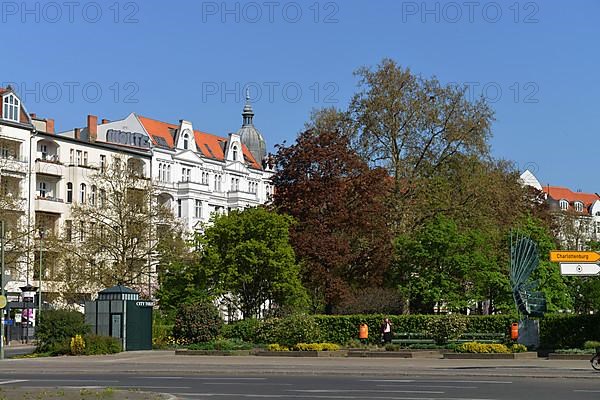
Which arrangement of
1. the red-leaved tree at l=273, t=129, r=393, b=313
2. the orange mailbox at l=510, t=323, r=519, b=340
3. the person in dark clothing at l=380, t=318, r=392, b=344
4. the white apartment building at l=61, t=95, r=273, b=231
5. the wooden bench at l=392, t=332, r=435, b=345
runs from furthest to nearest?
the white apartment building at l=61, t=95, r=273, b=231, the red-leaved tree at l=273, t=129, r=393, b=313, the person in dark clothing at l=380, t=318, r=392, b=344, the wooden bench at l=392, t=332, r=435, b=345, the orange mailbox at l=510, t=323, r=519, b=340

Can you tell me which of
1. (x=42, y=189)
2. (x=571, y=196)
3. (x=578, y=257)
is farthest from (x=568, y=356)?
(x=571, y=196)

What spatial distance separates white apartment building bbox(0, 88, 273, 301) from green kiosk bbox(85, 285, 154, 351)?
18.4 metres

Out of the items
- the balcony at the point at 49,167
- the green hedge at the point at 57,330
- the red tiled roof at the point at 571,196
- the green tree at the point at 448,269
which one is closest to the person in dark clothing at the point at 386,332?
the green tree at the point at 448,269

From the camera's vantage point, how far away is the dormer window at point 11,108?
261 ft

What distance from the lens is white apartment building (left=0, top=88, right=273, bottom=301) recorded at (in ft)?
254

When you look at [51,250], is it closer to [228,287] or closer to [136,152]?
[228,287]

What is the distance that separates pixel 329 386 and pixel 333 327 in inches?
927

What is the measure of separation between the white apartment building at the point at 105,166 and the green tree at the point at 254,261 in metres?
9.09

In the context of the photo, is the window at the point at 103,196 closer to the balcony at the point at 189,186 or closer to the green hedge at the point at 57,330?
the green hedge at the point at 57,330

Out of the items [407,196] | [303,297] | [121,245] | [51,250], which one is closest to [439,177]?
[407,196]

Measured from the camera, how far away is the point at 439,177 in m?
62.7

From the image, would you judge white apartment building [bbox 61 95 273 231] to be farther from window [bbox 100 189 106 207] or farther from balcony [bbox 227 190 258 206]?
window [bbox 100 189 106 207]

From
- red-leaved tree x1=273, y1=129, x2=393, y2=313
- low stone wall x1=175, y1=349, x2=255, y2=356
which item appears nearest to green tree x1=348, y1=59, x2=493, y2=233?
red-leaved tree x1=273, y1=129, x2=393, y2=313

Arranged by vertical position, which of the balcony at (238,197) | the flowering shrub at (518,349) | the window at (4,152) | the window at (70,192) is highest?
the window at (4,152)
